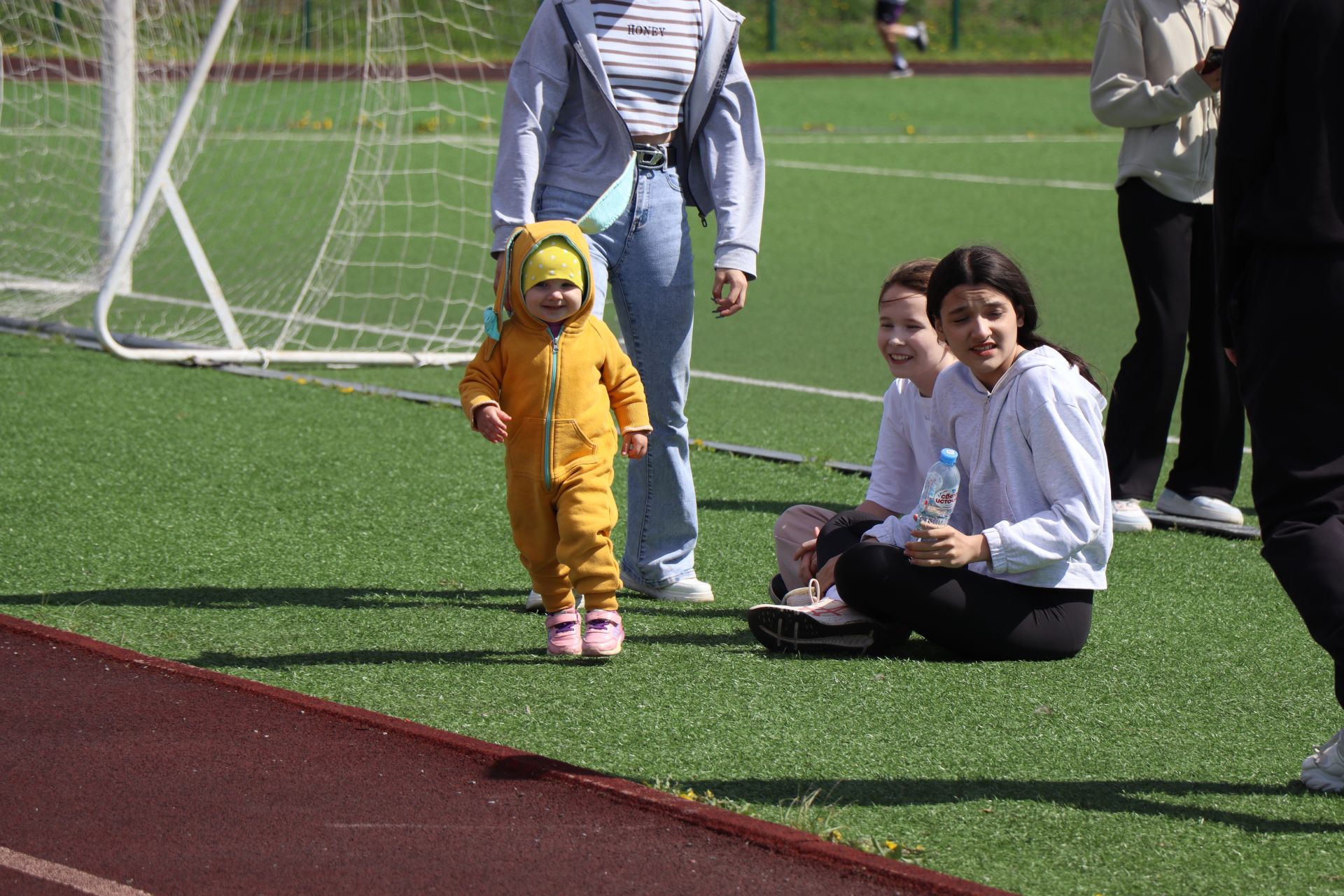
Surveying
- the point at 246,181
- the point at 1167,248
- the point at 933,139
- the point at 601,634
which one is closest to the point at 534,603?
the point at 601,634

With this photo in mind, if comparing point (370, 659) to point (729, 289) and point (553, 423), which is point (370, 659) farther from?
point (729, 289)

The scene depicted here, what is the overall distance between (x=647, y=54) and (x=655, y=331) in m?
Answer: 0.79

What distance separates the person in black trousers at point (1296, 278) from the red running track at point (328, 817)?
0.96 meters

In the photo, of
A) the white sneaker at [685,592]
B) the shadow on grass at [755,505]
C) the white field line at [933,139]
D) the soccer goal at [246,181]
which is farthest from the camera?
the white field line at [933,139]

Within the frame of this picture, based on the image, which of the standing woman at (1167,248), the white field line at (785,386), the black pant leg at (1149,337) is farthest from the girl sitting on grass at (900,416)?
the white field line at (785,386)

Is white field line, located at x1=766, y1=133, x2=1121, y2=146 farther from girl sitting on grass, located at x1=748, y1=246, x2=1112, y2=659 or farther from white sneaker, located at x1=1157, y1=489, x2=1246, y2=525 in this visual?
girl sitting on grass, located at x1=748, y1=246, x2=1112, y2=659

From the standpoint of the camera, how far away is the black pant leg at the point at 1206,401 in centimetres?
621

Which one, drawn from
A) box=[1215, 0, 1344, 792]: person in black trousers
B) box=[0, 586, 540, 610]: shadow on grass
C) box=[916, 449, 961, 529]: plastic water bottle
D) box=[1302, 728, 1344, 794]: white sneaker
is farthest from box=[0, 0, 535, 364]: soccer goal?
box=[1302, 728, 1344, 794]: white sneaker

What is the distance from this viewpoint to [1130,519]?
20.2ft

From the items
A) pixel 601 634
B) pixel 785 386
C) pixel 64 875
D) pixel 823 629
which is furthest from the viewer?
pixel 785 386

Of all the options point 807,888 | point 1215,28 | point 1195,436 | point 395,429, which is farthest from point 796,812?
point 395,429

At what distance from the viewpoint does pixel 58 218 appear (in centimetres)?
1281

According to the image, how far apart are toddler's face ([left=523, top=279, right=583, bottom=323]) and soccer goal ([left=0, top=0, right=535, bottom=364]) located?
483 cm

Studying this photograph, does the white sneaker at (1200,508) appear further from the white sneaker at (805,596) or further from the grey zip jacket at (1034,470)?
the white sneaker at (805,596)
